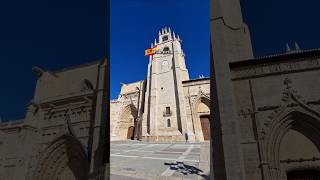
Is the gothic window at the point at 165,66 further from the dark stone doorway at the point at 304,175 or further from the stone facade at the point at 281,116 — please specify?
the dark stone doorway at the point at 304,175

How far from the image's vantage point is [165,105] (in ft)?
72.9

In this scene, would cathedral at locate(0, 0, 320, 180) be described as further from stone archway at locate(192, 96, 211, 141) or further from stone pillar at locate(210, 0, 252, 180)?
stone archway at locate(192, 96, 211, 141)

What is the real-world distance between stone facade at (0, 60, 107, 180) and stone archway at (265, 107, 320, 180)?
407 cm

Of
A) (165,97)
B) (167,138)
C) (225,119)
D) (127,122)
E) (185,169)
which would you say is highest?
(165,97)

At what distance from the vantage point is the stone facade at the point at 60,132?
18.9 feet

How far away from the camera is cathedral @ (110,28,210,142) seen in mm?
20391

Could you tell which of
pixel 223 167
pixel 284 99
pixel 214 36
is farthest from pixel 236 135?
pixel 214 36

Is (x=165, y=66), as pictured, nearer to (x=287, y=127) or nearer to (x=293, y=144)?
(x=287, y=127)

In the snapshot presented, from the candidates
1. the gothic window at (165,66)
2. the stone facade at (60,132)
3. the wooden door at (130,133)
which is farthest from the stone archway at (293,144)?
the wooden door at (130,133)

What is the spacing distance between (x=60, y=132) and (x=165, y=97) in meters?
16.7

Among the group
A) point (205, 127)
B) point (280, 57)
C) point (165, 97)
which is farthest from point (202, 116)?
point (280, 57)

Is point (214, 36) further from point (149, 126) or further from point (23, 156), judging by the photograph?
point (149, 126)

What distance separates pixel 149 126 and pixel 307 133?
17657 mm

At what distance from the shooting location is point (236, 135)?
423 cm
